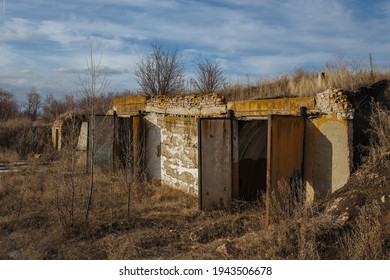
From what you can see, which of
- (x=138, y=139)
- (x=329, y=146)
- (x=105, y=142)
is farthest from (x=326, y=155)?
(x=105, y=142)

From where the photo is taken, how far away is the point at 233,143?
748cm

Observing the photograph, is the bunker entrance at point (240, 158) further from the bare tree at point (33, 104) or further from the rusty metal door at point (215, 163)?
the bare tree at point (33, 104)

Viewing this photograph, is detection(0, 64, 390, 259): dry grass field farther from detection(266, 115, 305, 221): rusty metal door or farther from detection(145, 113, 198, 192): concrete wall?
detection(145, 113, 198, 192): concrete wall

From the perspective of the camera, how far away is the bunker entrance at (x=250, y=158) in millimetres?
7699

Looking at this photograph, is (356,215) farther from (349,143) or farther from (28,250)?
(28,250)

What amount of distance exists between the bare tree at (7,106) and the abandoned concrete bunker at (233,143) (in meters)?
25.7

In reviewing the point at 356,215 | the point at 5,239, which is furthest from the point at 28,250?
the point at 356,215

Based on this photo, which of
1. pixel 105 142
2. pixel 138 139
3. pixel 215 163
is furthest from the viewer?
pixel 105 142

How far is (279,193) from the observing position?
5992 millimetres

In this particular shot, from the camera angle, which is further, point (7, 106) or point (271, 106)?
point (7, 106)

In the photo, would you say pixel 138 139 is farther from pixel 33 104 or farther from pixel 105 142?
pixel 33 104

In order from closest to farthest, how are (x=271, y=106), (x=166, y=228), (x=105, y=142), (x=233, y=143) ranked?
(x=166, y=228)
(x=271, y=106)
(x=233, y=143)
(x=105, y=142)

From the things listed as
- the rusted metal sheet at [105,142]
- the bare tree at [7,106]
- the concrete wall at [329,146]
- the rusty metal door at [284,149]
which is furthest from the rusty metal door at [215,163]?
the bare tree at [7,106]

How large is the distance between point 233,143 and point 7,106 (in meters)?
32.5
